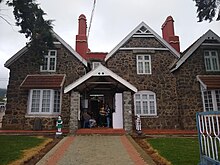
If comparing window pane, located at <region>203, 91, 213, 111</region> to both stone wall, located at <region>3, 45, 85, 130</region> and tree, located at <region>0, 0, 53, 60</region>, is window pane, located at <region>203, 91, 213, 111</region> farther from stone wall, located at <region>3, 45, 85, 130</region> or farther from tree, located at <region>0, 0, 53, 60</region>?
tree, located at <region>0, 0, 53, 60</region>

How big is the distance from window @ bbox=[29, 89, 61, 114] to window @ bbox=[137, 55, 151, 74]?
280 inches

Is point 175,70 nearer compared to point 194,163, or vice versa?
point 194,163

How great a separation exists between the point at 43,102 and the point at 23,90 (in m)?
1.87

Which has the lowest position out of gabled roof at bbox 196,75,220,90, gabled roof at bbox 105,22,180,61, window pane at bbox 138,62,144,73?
gabled roof at bbox 196,75,220,90

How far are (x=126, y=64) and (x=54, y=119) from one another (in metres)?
7.14

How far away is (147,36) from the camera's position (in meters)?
16.8

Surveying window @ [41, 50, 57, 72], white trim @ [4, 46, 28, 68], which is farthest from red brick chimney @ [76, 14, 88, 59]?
white trim @ [4, 46, 28, 68]

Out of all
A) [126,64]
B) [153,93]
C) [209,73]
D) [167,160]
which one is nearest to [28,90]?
[126,64]

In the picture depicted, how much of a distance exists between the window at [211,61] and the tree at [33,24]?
1197 centimetres

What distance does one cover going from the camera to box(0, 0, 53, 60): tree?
32.9ft

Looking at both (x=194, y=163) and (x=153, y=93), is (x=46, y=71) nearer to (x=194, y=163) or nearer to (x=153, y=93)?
(x=153, y=93)

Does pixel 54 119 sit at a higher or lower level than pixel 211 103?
lower

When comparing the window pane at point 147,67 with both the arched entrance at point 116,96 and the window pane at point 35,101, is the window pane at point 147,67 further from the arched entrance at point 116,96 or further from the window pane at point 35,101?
the window pane at point 35,101

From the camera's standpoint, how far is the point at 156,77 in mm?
15922
